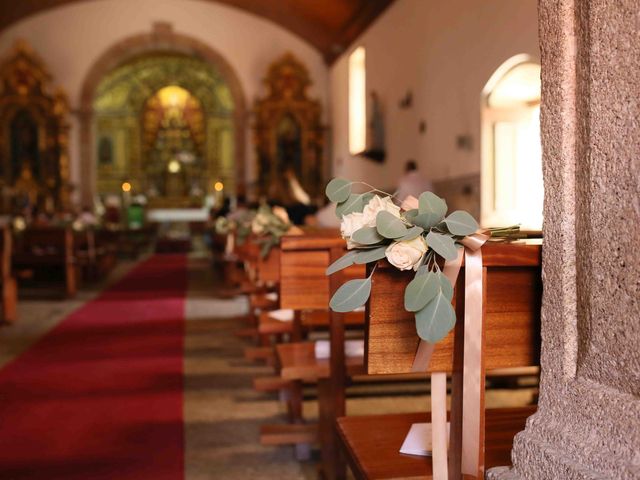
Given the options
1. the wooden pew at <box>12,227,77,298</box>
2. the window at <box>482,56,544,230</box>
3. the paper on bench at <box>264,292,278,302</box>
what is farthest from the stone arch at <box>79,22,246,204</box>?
the paper on bench at <box>264,292,278,302</box>

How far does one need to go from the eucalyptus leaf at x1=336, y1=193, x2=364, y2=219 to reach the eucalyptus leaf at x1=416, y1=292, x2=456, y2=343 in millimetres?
346

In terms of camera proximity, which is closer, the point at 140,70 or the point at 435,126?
the point at 435,126

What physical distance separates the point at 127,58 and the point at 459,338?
15.5 m

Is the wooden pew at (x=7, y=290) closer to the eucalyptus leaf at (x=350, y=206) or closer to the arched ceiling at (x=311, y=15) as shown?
the eucalyptus leaf at (x=350, y=206)

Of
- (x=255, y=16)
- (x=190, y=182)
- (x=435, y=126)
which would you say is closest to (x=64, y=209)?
(x=255, y=16)

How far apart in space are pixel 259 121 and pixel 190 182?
24.1ft

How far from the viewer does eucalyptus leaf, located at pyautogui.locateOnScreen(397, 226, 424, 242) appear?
5.09 ft

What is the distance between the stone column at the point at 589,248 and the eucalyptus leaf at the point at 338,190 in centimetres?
45

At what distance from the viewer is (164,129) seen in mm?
22922

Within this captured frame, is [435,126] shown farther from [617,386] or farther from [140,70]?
[140,70]

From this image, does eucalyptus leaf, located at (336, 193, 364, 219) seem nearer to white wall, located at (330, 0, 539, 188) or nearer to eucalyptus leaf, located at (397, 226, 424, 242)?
eucalyptus leaf, located at (397, 226, 424, 242)

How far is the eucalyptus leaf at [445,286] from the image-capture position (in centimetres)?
151

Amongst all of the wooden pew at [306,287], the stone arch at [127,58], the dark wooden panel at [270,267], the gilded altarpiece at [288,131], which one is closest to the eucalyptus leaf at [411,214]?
the wooden pew at [306,287]

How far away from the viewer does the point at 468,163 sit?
26.4 feet
